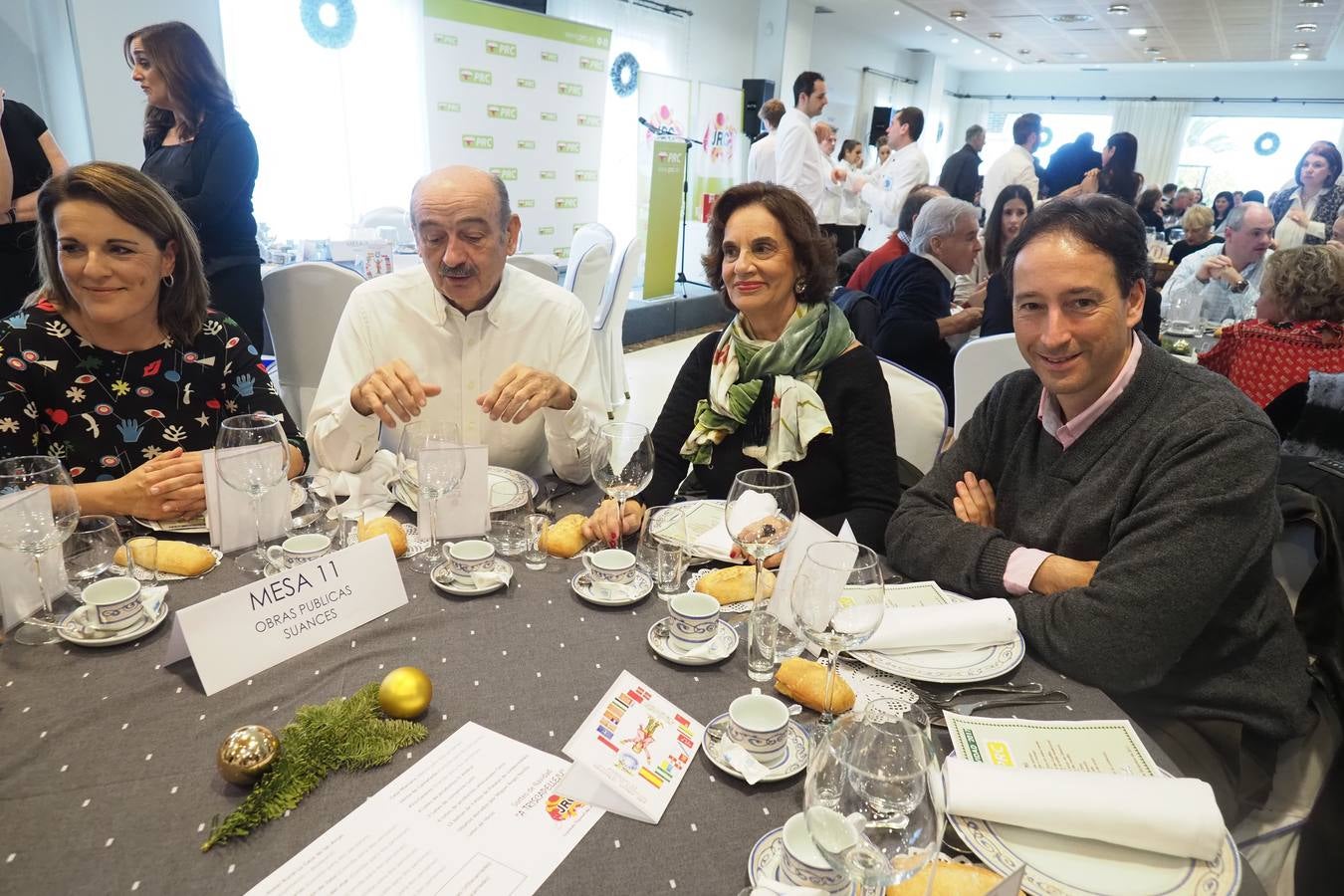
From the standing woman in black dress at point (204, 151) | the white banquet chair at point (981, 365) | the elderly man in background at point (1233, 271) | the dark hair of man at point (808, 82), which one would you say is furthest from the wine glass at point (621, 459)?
the dark hair of man at point (808, 82)

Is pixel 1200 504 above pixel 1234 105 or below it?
below

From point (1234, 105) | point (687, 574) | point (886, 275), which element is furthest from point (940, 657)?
point (1234, 105)

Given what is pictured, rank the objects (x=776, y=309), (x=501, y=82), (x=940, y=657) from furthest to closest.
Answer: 1. (x=501, y=82)
2. (x=776, y=309)
3. (x=940, y=657)

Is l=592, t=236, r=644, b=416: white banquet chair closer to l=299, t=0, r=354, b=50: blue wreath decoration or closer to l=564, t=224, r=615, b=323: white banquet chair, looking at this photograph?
l=564, t=224, r=615, b=323: white banquet chair

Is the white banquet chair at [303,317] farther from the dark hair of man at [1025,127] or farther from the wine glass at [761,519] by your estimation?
the dark hair of man at [1025,127]

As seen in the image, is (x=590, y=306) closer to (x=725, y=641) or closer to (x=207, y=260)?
(x=207, y=260)

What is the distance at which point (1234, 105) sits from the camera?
15.4 m

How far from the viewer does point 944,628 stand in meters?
1.17

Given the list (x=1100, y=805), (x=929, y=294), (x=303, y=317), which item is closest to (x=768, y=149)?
(x=929, y=294)

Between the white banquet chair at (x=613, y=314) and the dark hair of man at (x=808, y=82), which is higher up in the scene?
the dark hair of man at (x=808, y=82)

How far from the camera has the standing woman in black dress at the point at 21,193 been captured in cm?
315

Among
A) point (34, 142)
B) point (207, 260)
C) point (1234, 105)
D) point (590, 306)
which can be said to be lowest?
point (590, 306)

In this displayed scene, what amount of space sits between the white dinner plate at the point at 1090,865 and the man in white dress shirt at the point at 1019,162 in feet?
20.0

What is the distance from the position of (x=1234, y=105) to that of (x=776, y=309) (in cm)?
1834
